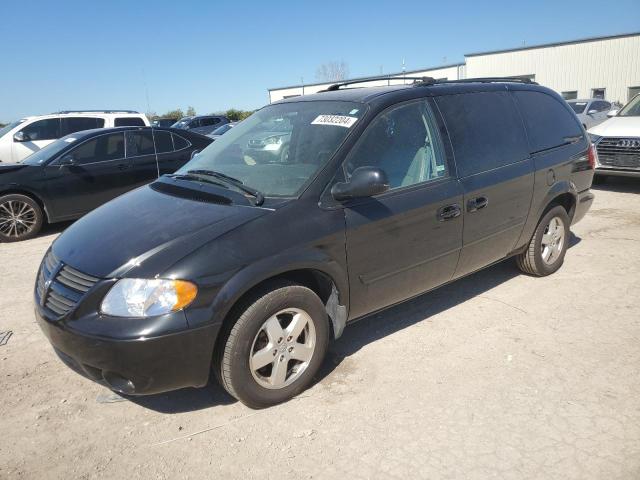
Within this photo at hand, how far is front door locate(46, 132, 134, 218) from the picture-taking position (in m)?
7.41

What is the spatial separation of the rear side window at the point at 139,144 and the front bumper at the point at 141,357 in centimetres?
583

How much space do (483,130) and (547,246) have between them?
5.02ft

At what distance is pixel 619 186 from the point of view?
9.74 m

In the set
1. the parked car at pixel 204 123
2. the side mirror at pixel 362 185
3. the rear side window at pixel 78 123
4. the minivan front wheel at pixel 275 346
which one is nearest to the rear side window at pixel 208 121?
the parked car at pixel 204 123

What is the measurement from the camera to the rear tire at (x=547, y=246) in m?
4.73

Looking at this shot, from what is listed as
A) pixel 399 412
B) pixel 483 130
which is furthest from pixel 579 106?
pixel 399 412

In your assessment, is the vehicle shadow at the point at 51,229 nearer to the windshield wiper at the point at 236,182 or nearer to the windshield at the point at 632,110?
the windshield wiper at the point at 236,182

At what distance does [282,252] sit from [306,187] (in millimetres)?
482

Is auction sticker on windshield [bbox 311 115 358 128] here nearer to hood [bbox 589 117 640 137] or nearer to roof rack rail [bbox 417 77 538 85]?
roof rack rail [bbox 417 77 538 85]

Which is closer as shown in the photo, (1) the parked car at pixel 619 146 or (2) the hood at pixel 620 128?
(1) the parked car at pixel 619 146

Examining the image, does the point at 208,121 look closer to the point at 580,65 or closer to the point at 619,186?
the point at 619,186

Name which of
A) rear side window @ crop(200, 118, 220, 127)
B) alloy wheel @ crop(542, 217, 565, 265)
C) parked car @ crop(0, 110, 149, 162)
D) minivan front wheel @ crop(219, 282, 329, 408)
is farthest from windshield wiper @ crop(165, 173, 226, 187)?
rear side window @ crop(200, 118, 220, 127)

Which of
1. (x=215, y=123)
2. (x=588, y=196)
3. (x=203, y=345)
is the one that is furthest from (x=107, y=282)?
(x=215, y=123)

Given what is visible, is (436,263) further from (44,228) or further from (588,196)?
(44,228)
